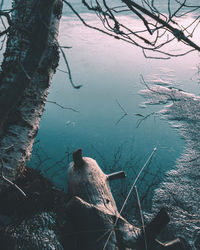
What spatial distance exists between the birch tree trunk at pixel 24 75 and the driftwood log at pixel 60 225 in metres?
0.28

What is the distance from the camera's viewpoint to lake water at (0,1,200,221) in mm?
3963

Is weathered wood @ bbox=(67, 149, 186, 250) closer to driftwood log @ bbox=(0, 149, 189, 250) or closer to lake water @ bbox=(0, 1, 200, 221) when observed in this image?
driftwood log @ bbox=(0, 149, 189, 250)

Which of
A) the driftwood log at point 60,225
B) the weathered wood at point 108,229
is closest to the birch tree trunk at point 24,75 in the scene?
the driftwood log at point 60,225

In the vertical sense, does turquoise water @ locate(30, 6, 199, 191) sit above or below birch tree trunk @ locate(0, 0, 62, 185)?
below

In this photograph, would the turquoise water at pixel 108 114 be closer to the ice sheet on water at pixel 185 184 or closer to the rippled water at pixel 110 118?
the rippled water at pixel 110 118

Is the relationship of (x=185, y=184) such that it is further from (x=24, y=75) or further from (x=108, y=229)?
(x=24, y=75)

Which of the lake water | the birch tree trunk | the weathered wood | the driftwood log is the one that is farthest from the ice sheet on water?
the birch tree trunk

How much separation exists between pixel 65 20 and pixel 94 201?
1448cm

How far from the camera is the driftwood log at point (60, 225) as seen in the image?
1442 millimetres

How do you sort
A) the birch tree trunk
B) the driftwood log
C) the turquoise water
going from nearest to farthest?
the birch tree trunk → the driftwood log → the turquoise water

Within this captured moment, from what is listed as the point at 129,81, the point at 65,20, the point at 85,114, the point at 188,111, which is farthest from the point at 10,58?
the point at 65,20

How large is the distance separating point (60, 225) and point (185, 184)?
241cm

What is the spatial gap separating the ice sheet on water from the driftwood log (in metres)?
0.40

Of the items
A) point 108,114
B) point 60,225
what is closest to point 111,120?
point 108,114
